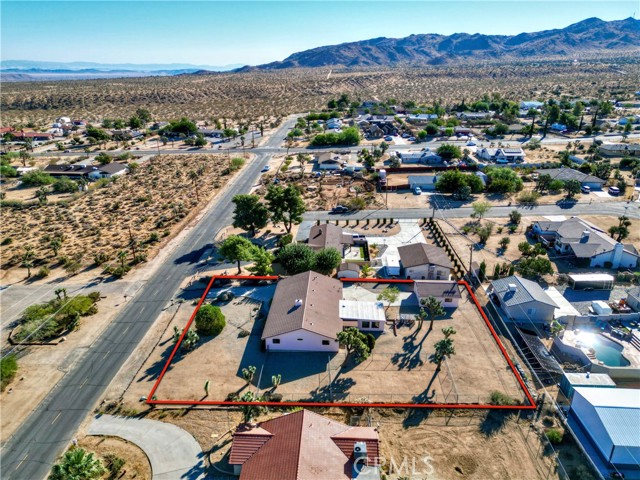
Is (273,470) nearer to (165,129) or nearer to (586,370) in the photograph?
(586,370)

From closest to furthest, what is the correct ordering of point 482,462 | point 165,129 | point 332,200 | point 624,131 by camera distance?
point 482,462 < point 332,200 < point 624,131 < point 165,129

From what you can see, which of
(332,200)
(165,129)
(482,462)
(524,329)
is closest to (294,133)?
(165,129)

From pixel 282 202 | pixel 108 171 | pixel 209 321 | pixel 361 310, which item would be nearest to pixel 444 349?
pixel 361 310

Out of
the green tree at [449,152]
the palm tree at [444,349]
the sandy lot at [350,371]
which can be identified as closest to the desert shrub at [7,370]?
the sandy lot at [350,371]

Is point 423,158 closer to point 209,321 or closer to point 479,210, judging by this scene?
point 479,210

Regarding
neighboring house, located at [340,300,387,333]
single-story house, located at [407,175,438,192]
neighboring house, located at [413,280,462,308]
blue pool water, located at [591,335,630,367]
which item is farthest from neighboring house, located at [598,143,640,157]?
neighboring house, located at [340,300,387,333]

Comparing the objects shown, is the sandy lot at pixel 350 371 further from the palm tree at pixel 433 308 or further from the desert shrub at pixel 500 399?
the palm tree at pixel 433 308
